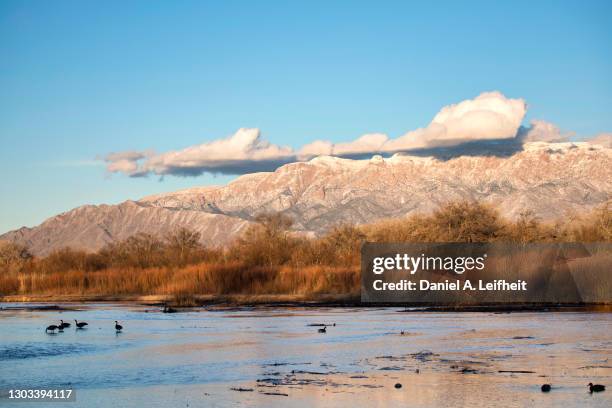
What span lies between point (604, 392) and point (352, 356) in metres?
6.53

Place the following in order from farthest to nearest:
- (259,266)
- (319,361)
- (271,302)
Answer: (259,266), (271,302), (319,361)

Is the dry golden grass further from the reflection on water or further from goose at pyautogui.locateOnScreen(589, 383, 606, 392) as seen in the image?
goose at pyautogui.locateOnScreen(589, 383, 606, 392)

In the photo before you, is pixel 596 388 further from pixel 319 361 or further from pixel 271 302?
pixel 271 302

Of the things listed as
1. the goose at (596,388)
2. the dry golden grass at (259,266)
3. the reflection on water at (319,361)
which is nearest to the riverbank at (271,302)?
the dry golden grass at (259,266)

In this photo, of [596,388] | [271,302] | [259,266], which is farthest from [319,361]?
[259,266]

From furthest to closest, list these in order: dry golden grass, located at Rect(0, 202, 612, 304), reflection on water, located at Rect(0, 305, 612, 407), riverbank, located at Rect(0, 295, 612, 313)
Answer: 1. dry golden grass, located at Rect(0, 202, 612, 304)
2. riverbank, located at Rect(0, 295, 612, 313)
3. reflection on water, located at Rect(0, 305, 612, 407)

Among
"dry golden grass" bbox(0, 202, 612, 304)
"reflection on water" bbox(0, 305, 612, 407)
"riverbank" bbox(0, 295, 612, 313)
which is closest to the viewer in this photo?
"reflection on water" bbox(0, 305, 612, 407)

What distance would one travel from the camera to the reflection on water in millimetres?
15578

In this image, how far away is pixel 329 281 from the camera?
150 ft

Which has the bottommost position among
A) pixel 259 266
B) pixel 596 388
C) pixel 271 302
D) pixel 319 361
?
pixel 596 388

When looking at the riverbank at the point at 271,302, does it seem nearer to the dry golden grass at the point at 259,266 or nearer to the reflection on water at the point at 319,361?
the dry golden grass at the point at 259,266

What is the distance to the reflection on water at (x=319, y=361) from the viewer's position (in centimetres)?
1558

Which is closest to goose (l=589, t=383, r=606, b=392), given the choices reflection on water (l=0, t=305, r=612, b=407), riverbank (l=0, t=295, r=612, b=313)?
reflection on water (l=0, t=305, r=612, b=407)

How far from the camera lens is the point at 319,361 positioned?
65.8ft
